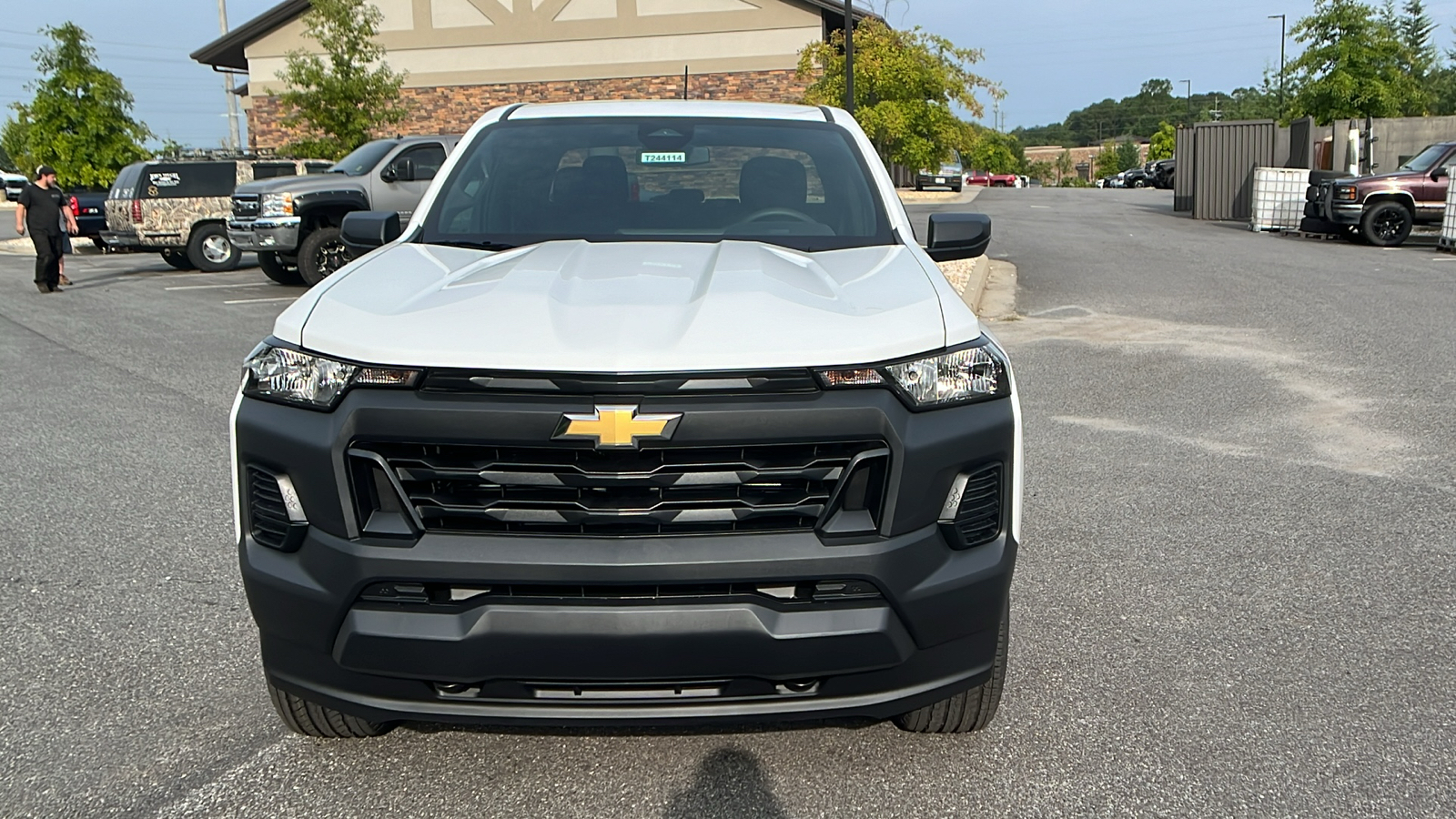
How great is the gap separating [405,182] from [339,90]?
1420cm

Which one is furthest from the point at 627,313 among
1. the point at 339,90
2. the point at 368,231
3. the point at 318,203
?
the point at 339,90

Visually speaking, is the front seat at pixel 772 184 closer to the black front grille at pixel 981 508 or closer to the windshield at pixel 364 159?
the black front grille at pixel 981 508

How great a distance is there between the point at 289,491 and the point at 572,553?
0.67 m

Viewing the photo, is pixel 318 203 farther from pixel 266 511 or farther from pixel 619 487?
pixel 619 487

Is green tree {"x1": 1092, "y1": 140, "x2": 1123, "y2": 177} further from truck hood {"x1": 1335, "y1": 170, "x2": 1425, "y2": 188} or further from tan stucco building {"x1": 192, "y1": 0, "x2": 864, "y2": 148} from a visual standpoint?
truck hood {"x1": 1335, "y1": 170, "x2": 1425, "y2": 188}

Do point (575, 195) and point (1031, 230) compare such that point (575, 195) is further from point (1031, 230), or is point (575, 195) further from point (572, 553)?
point (1031, 230)

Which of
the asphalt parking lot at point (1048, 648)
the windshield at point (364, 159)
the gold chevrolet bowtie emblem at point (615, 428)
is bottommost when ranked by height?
the asphalt parking lot at point (1048, 648)

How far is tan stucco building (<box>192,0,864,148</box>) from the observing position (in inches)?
1548

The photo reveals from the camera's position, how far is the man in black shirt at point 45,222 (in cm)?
1662

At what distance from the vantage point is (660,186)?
14.3ft

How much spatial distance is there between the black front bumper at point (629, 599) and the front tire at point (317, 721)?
1.41 ft

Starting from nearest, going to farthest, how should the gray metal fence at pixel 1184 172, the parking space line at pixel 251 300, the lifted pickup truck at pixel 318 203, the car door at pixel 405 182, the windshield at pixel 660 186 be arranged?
the windshield at pixel 660 186
the parking space line at pixel 251 300
the lifted pickup truck at pixel 318 203
the car door at pixel 405 182
the gray metal fence at pixel 1184 172

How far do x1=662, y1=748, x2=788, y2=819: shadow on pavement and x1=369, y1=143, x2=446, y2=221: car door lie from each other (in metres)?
13.8

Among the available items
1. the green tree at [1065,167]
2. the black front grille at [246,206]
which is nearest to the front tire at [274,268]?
the black front grille at [246,206]
